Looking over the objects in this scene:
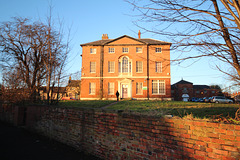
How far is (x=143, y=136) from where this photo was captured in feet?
13.0

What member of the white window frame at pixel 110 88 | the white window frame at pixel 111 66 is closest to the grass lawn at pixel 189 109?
the white window frame at pixel 110 88

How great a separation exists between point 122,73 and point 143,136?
2494 cm

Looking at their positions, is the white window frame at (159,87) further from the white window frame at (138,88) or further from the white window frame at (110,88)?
the white window frame at (110,88)

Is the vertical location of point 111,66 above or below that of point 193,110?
above

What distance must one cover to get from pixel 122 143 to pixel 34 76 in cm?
1089

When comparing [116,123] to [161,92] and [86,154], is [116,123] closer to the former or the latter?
[86,154]

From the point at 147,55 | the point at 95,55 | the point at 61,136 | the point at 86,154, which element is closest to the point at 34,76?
the point at 61,136

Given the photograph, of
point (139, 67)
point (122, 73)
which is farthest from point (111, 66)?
point (139, 67)

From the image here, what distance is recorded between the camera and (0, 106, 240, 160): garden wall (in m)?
2.83

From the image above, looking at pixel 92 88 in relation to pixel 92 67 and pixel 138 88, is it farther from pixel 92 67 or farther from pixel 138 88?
pixel 138 88

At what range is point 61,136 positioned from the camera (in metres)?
6.98

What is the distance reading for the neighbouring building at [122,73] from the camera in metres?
28.0

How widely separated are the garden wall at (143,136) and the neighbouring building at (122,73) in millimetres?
21466

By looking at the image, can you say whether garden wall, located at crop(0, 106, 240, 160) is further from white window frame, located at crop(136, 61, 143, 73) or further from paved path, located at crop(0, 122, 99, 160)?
white window frame, located at crop(136, 61, 143, 73)
